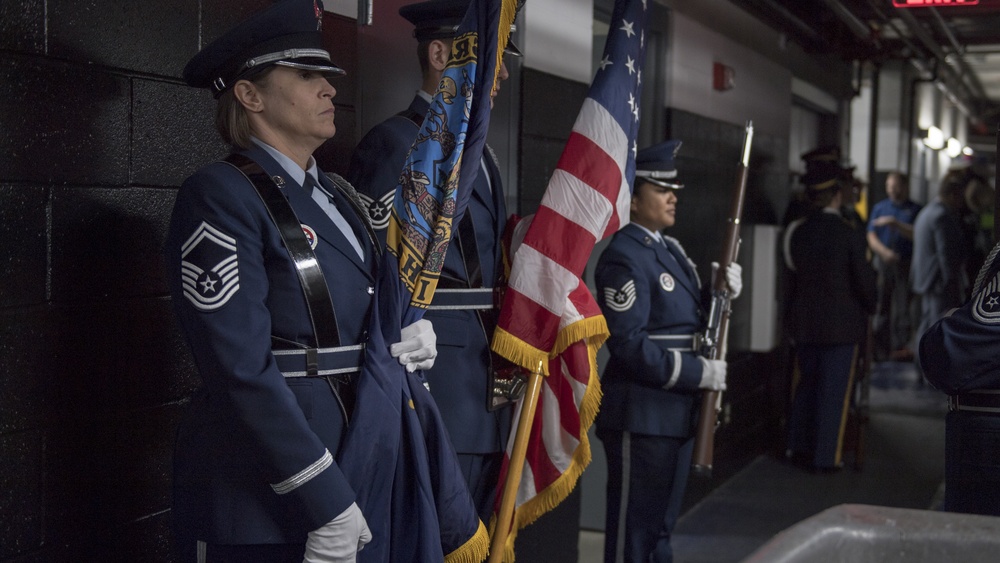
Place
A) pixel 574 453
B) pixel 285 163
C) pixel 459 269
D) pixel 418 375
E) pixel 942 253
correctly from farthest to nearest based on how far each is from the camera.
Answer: pixel 942 253
pixel 574 453
pixel 459 269
pixel 418 375
pixel 285 163

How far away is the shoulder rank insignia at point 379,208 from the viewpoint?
2092 mm

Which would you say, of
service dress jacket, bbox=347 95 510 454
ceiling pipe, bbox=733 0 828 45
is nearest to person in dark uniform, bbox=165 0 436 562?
service dress jacket, bbox=347 95 510 454

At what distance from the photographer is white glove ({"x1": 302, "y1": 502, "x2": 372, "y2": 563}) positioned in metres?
1.68

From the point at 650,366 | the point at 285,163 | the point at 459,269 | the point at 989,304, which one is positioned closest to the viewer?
the point at 285,163

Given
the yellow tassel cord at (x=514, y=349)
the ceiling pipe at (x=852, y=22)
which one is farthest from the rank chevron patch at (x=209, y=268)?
the ceiling pipe at (x=852, y=22)

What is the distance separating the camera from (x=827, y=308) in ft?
18.0

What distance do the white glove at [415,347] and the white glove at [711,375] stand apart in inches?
54.3

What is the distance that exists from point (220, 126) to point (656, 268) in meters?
1.65

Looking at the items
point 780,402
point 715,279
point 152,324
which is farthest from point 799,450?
point 152,324

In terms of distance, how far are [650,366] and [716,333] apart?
0.99 feet

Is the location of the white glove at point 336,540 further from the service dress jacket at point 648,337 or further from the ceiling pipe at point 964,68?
the ceiling pipe at point 964,68

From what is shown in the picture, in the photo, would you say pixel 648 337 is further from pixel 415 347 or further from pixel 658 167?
pixel 415 347

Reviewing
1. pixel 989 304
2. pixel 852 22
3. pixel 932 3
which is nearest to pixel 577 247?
pixel 989 304

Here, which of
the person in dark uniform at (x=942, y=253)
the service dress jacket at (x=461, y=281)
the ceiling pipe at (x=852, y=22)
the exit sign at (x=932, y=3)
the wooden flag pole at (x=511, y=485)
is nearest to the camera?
the service dress jacket at (x=461, y=281)
